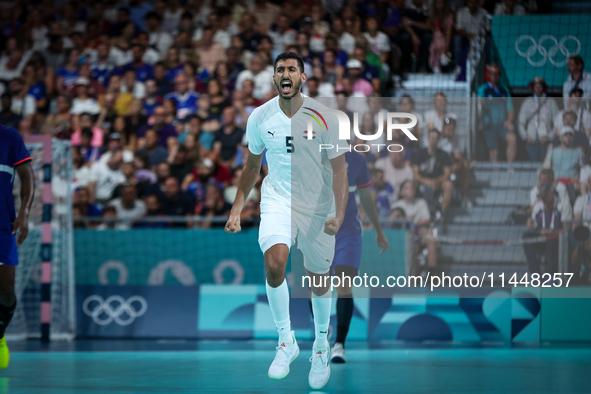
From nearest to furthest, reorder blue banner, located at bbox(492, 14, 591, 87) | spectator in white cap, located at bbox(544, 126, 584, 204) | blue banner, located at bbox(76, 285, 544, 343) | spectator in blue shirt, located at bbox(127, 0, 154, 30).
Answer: blue banner, located at bbox(76, 285, 544, 343) → spectator in white cap, located at bbox(544, 126, 584, 204) → blue banner, located at bbox(492, 14, 591, 87) → spectator in blue shirt, located at bbox(127, 0, 154, 30)

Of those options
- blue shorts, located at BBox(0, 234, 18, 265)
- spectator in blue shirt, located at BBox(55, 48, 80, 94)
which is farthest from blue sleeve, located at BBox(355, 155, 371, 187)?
spectator in blue shirt, located at BBox(55, 48, 80, 94)

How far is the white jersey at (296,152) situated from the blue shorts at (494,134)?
5.08 m

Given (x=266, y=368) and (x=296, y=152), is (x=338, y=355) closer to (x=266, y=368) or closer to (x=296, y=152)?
(x=266, y=368)

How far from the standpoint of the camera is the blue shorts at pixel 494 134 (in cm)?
1025

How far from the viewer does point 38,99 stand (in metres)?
13.3

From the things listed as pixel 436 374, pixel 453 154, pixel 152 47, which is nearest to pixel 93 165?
pixel 152 47

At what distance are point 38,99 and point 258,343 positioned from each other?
6.95 metres

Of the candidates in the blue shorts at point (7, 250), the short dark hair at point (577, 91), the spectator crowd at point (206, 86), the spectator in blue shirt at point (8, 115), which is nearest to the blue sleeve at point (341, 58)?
the spectator crowd at point (206, 86)

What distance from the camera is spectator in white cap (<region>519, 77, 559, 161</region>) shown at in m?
9.85

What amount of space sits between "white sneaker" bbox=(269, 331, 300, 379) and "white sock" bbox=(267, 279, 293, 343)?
55mm

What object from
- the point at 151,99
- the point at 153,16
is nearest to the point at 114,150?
the point at 151,99

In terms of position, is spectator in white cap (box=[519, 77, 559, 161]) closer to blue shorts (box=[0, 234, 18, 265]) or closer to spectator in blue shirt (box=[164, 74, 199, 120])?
spectator in blue shirt (box=[164, 74, 199, 120])

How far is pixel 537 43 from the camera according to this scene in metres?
11.8

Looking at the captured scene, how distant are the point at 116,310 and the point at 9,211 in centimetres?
378
